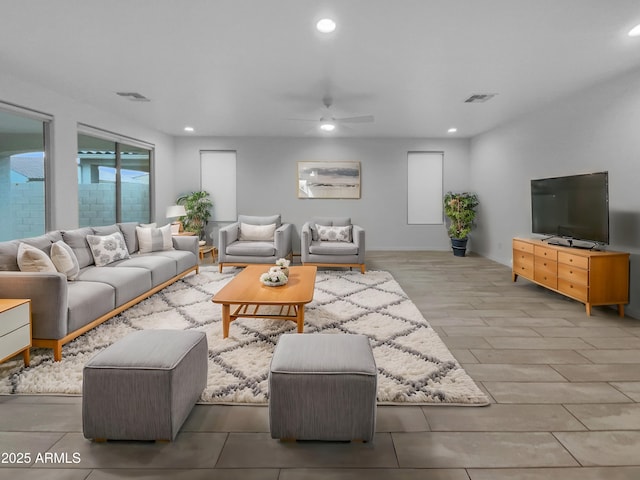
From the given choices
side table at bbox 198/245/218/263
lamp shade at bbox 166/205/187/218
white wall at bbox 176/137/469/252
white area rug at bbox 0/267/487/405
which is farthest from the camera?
white wall at bbox 176/137/469/252

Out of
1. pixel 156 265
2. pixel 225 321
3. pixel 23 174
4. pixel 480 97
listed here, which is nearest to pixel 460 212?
pixel 480 97

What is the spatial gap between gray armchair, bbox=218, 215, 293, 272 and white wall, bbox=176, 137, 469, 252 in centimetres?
163

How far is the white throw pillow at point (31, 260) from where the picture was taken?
3043mm

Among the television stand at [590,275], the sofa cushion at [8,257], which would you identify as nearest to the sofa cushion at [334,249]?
the television stand at [590,275]

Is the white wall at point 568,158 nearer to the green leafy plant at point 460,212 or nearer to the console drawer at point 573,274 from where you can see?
the green leafy plant at point 460,212

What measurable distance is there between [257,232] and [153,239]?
5.82 feet

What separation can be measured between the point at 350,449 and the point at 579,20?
3.31 m

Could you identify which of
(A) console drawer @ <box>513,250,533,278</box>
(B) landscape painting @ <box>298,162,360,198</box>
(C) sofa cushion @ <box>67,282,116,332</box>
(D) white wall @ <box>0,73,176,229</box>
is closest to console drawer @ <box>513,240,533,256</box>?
(A) console drawer @ <box>513,250,533,278</box>

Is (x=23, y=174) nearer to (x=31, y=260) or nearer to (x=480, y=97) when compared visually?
(x=31, y=260)

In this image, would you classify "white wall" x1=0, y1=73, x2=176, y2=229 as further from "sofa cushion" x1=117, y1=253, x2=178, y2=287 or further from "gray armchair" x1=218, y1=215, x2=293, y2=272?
"gray armchair" x1=218, y1=215, x2=293, y2=272

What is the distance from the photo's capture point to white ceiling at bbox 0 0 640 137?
2725 mm

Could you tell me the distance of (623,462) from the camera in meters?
1.71

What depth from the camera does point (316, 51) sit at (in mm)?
3445

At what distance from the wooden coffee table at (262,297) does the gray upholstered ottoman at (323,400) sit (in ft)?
4.24
